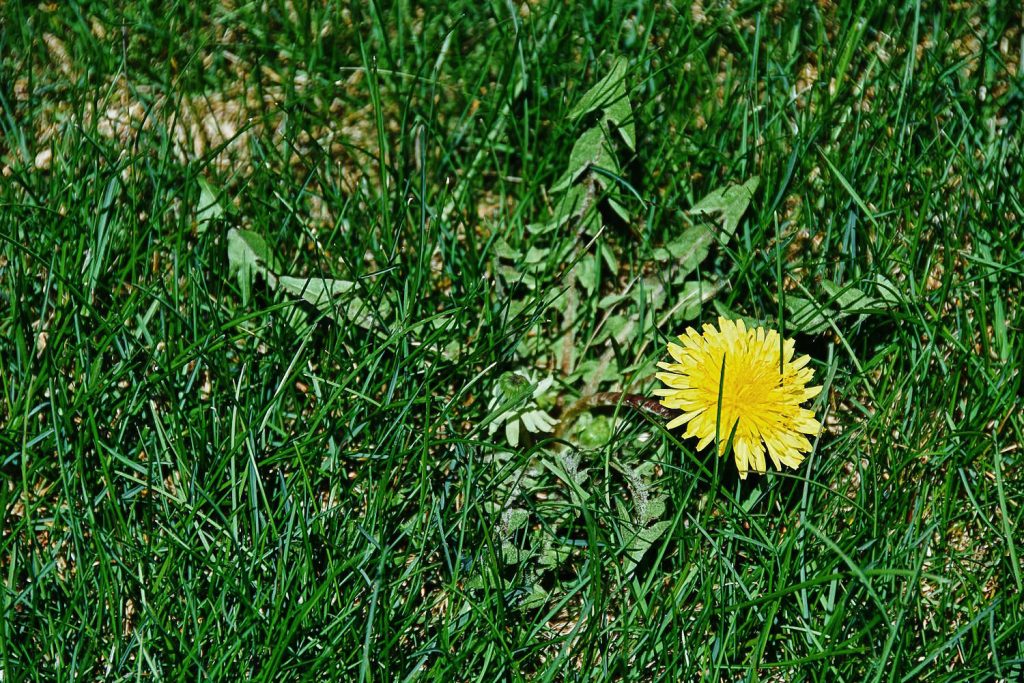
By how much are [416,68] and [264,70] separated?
0.48m

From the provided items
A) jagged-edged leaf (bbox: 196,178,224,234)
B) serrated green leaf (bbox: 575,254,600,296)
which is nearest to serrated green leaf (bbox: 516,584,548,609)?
serrated green leaf (bbox: 575,254,600,296)

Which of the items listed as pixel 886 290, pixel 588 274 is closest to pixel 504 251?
pixel 588 274

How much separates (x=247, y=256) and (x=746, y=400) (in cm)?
135

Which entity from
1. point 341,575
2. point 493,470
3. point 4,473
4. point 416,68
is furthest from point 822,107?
point 4,473

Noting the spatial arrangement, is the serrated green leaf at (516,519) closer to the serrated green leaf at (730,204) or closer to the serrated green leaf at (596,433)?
the serrated green leaf at (596,433)

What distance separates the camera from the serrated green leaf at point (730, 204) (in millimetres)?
2643

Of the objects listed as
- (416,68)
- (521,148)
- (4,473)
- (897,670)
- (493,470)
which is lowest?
(897,670)

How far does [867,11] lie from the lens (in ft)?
9.86

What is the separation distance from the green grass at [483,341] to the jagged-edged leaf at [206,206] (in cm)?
3

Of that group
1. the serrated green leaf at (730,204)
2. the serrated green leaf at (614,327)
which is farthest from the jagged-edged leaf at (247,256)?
the serrated green leaf at (730,204)

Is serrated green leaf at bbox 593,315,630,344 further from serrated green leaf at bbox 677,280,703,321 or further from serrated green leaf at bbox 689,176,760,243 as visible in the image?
serrated green leaf at bbox 689,176,760,243

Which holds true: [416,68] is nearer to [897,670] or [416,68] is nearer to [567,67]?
[567,67]

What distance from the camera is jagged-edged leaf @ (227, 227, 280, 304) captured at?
2.64m

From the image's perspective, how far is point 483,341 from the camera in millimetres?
2533
